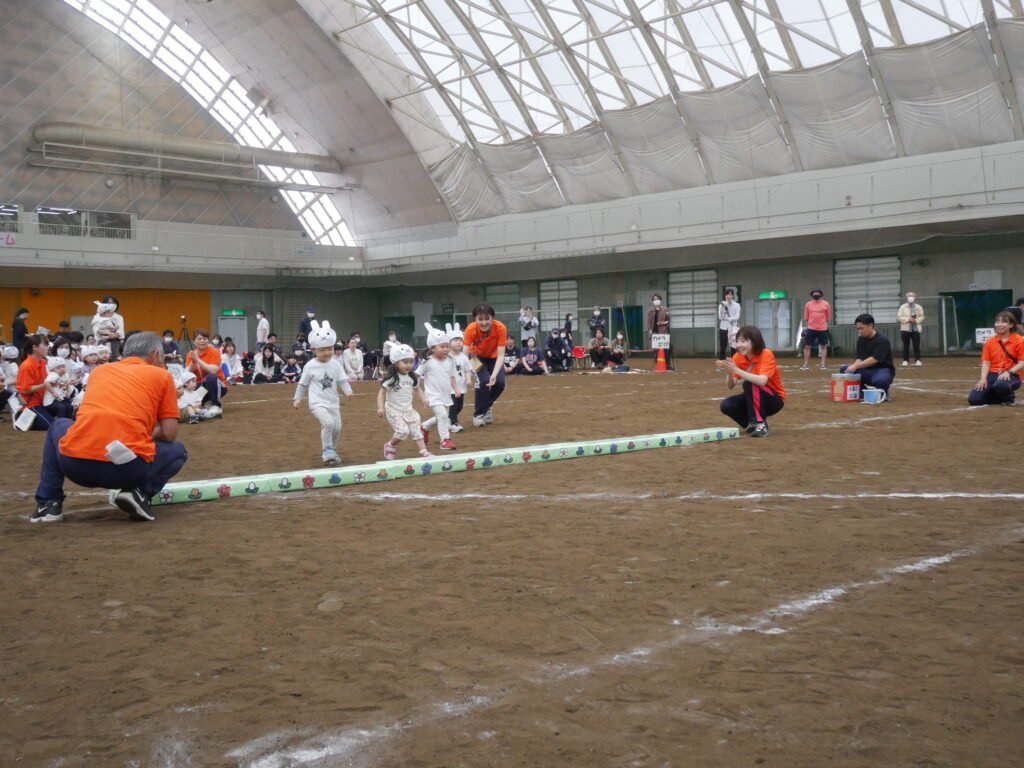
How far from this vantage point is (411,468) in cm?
856

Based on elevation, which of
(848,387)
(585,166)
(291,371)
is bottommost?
(848,387)

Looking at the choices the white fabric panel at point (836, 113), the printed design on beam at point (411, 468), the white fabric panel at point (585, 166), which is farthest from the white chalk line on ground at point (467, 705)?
the white fabric panel at point (585, 166)

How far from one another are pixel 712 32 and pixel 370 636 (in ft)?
99.3

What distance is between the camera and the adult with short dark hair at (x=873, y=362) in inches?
557

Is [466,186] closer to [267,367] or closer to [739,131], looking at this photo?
[739,131]

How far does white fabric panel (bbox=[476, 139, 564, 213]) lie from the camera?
3812 cm

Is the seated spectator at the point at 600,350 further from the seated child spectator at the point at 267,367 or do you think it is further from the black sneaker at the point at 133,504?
the black sneaker at the point at 133,504

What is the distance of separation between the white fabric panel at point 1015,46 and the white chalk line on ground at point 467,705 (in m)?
26.1

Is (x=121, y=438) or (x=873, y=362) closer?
(x=121, y=438)

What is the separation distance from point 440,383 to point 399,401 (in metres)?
1.00

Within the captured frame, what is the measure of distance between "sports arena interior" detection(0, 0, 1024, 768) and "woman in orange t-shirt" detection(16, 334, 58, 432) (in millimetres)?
427

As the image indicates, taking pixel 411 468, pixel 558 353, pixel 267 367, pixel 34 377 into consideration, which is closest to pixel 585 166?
pixel 558 353

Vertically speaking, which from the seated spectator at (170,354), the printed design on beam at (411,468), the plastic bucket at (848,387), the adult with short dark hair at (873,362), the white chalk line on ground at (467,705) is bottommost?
the white chalk line on ground at (467,705)

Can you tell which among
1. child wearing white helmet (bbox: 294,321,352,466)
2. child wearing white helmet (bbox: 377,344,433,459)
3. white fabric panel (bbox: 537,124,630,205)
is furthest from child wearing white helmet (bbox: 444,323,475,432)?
white fabric panel (bbox: 537,124,630,205)
